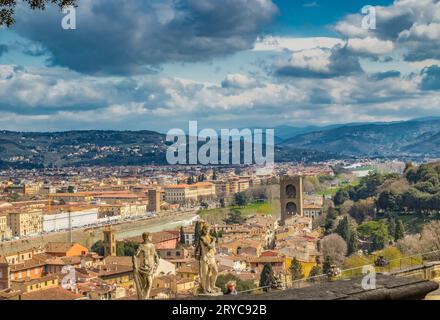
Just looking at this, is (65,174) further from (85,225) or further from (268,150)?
(85,225)

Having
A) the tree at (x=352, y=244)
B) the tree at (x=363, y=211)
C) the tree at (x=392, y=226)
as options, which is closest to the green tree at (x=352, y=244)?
the tree at (x=352, y=244)

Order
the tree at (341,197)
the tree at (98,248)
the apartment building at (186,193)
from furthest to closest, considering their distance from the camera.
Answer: the apartment building at (186,193) < the tree at (341,197) < the tree at (98,248)

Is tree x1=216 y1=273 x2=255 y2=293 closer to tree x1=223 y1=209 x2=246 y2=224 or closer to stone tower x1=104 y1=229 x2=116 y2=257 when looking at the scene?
stone tower x1=104 y1=229 x2=116 y2=257

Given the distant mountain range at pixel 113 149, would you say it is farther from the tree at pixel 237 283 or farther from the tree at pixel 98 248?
the tree at pixel 237 283

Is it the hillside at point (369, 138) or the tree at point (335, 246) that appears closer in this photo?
the tree at point (335, 246)

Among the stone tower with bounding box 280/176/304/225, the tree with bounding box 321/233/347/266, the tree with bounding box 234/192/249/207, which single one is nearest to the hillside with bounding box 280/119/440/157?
the tree with bounding box 234/192/249/207

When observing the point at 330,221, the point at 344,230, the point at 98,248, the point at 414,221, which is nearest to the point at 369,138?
the point at 330,221

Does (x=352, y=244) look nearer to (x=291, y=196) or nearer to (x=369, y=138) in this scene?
(x=291, y=196)

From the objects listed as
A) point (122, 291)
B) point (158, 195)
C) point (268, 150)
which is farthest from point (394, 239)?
point (268, 150)
